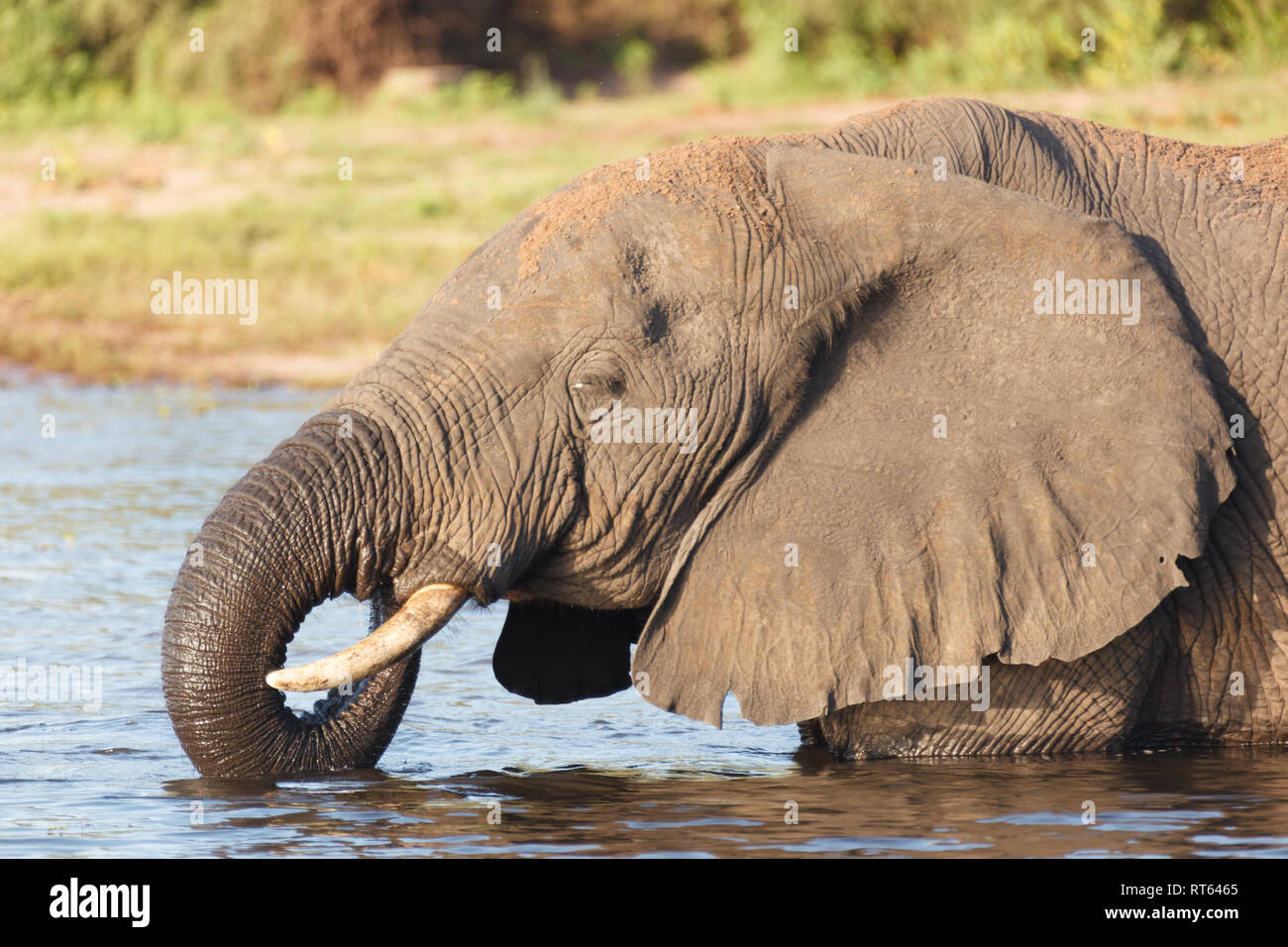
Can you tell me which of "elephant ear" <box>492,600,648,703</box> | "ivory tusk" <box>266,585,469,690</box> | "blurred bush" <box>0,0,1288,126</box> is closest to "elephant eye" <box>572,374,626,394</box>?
"ivory tusk" <box>266,585,469,690</box>

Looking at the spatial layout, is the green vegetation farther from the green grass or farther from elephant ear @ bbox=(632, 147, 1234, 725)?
elephant ear @ bbox=(632, 147, 1234, 725)

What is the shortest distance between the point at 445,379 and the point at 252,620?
82 cm

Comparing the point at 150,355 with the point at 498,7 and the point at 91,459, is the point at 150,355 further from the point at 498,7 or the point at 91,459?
the point at 498,7

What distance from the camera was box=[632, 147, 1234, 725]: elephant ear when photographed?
17.6 feet

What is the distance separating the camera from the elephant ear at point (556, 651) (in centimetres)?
611

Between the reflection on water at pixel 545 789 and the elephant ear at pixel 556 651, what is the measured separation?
245 mm

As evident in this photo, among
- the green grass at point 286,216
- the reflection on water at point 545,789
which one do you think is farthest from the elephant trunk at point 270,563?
the green grass at point 286,216

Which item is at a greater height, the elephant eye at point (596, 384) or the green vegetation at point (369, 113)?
the green vegetation at point (369, 113)

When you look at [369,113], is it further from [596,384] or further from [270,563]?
[270,563]

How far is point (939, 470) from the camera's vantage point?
5.47m

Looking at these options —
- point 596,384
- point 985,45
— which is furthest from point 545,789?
point 985,45

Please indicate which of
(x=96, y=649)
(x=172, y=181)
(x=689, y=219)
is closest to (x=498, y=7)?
(x=172, y=181)

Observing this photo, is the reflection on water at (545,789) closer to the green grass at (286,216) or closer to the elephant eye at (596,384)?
the elephant eye at (596,384)
